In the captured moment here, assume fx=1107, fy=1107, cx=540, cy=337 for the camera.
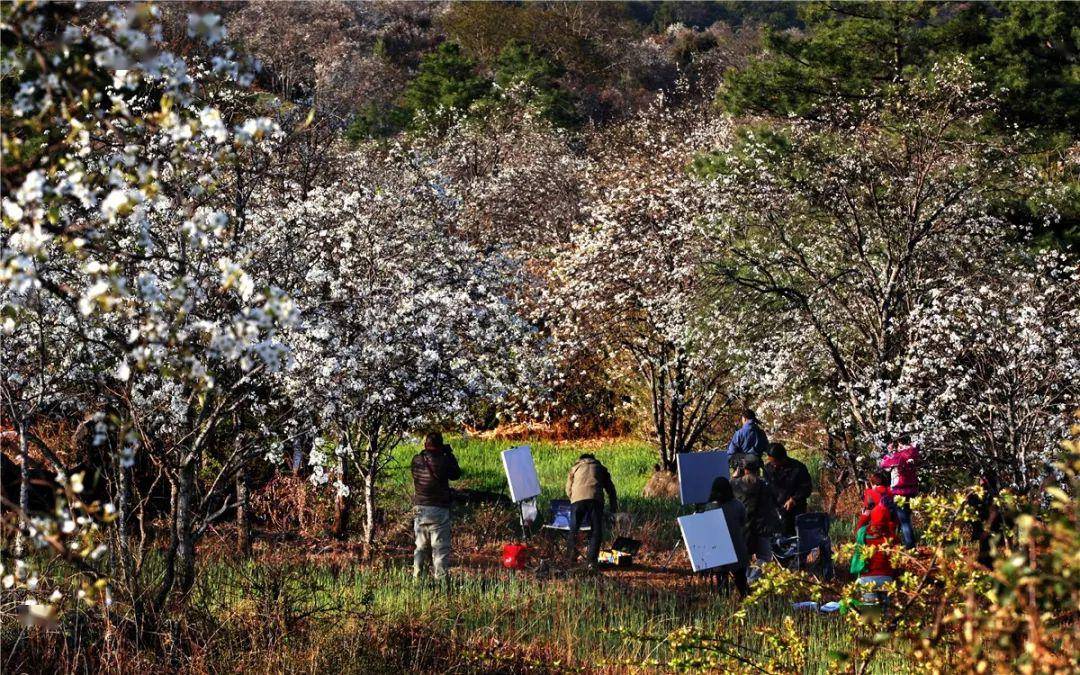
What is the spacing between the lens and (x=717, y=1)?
78750 millimetres

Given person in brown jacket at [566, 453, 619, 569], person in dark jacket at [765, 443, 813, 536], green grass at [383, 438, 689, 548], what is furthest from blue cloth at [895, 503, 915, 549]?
person in brown jacket at [566, 453, 619, 569]

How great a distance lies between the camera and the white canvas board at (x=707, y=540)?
32.9 feet

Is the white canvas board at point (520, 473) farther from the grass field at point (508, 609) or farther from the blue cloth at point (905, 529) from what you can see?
the blue cloth at point (905, 529)

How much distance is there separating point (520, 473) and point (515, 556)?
4.33 feet

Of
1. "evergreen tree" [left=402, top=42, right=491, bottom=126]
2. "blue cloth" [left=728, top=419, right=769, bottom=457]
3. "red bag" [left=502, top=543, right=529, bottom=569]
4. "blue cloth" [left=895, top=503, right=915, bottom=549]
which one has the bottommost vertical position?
"red bag" [left=502, top=543, right=529, bottom=569]

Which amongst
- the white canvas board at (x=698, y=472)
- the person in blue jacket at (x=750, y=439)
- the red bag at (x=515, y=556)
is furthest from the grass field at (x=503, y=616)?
the person in blue jacket at (x=750, y=439)

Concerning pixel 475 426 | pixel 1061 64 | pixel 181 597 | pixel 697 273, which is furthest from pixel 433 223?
pixel 1061 64

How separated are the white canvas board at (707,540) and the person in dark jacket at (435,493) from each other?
2.44 meters

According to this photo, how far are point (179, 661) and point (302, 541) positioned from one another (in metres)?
Result: 5.56

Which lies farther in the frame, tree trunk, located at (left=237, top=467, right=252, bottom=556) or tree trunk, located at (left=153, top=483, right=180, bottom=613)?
tree trunk, located at (left=237, top=467, right=252, bottom=556)

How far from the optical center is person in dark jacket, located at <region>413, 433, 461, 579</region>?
36.3 feet

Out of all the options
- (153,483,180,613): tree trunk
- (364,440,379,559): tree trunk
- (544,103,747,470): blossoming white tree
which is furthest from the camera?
(544,103,747,470): blossoming white tree

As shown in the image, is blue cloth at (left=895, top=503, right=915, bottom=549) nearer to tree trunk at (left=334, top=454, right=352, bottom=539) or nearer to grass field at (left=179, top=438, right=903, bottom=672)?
grass field at (left=179, top=438, right=903, bottom=672)

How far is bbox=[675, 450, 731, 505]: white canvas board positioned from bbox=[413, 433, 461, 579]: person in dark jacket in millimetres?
3478
